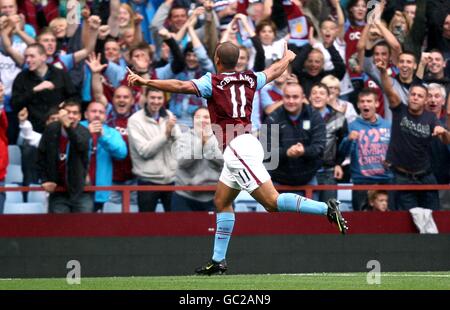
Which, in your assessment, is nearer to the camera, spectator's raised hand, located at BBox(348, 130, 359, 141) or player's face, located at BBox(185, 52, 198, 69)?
spectator's raised hand, located at BBox(348, 130, 359, 141)

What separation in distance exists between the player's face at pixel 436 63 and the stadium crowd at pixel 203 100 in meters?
0.02

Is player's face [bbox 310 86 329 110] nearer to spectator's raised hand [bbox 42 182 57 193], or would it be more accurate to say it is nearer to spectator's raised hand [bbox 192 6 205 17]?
spectator's raised hand [bbox 192 6 205 17]

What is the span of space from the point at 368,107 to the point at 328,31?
2.20m

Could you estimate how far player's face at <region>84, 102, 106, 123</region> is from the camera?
16500mm

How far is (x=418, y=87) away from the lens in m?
17.0

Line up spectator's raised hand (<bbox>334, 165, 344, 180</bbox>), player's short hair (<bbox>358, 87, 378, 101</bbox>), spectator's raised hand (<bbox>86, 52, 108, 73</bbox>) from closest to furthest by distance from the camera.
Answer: spectator's raised hand (<bbox>334, 165, 344, 180</bbox>) → player's short hair (<bbox>358, 87, 378, 101</bbox>) → spectator's raised hand (<bbox>86, 52, 108, 73</bbox>)

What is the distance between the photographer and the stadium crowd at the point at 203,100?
16453mm

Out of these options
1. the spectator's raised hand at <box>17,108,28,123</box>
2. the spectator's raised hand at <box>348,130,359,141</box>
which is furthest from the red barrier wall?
the spectator's raised hand at <box>17,108,28,123</box>

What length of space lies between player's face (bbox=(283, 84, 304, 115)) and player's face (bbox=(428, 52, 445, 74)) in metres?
2.80

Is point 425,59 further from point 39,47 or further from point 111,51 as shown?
point 39,47

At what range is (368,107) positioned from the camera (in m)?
17.3

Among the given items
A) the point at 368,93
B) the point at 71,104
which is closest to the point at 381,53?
the point at 368,93

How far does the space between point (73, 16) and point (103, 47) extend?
78 cm
